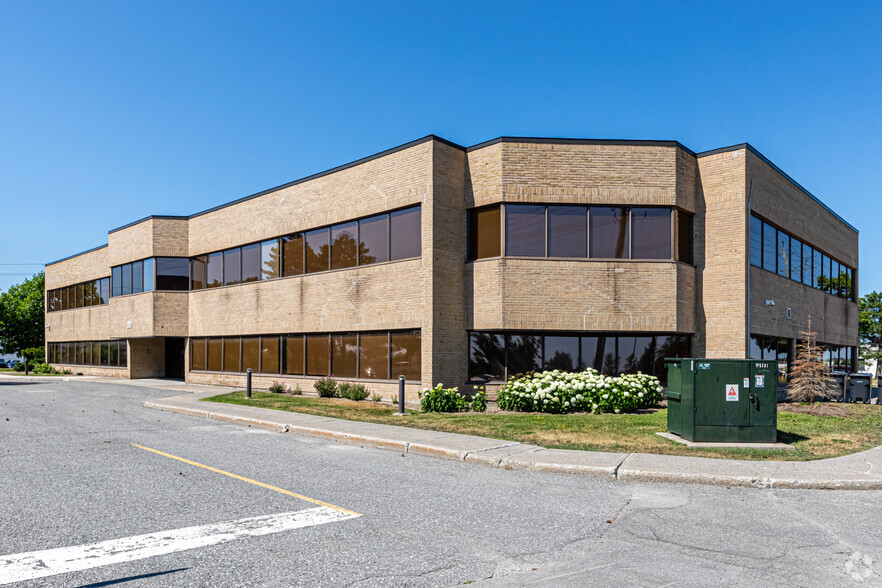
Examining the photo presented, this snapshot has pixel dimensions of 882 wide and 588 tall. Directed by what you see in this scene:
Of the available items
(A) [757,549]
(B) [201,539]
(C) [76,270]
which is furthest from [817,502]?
(C) [76,270]

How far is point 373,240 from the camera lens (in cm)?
2128

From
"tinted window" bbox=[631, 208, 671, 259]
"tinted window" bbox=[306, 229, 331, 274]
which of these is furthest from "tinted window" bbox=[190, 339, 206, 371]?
"tinted window" bbox=[631, 208, 671, 259]

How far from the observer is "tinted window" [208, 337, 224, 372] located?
28.2m

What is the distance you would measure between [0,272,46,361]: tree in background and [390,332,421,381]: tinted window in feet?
142

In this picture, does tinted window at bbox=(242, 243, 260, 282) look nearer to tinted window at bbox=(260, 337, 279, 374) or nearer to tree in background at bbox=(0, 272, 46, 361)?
tinted window at bbox=(260, 337, 279, 374)

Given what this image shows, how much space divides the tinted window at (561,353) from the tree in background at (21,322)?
47389mm

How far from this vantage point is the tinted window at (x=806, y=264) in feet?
82.5

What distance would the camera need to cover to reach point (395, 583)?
4789 mm

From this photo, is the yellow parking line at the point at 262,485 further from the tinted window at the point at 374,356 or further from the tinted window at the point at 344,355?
the tinted window at the point at 344,355

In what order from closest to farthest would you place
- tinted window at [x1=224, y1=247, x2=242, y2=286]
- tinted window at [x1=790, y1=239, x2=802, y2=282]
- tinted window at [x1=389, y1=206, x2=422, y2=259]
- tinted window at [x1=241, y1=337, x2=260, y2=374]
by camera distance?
tinted window at [x1=389, y1=206, x2=422, y2=259] → tinted window at [x1=790, y1=239, x2=802, y2=282] → tinted window at [x1=241, y1=337, x2=260, y2=374] → tinted window at [x1=224, y1=247, x2=242, y2=286]

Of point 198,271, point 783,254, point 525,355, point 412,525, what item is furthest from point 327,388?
point 783,254

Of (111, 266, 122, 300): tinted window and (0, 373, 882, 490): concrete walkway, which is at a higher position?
(111, 266, 122, 300): tinted window

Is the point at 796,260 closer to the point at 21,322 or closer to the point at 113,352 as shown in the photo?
the point at 113,352

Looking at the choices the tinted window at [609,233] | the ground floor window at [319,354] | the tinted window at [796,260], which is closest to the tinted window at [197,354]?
the ground floor window at [319,354]
